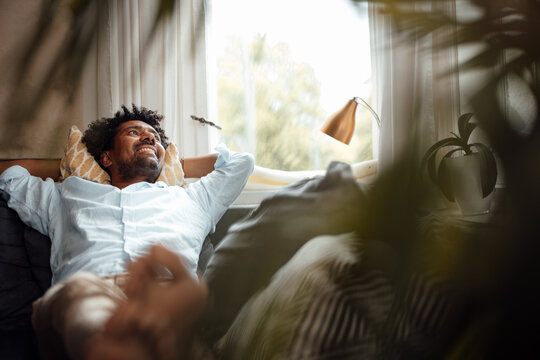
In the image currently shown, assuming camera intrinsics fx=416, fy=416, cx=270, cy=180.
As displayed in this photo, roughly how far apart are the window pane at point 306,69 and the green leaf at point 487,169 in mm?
47

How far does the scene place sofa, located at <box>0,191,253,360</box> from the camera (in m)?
1.29

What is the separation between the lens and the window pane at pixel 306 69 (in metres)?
0.21

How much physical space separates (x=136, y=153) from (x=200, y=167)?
0.34 metres

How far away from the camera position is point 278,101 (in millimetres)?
255

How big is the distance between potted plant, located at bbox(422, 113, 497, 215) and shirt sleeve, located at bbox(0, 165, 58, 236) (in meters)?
1.56

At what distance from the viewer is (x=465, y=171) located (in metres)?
0.18

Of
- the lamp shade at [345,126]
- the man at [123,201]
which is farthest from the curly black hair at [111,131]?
the lamp shade at [345,126]

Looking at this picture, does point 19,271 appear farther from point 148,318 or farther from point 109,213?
point 148,318

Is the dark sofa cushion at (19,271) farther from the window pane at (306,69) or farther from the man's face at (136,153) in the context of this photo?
the window pane at (306,69)

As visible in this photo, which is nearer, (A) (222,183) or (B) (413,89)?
(B) (413,89)

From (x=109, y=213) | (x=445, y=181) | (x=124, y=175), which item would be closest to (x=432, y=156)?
(x=445, y=181)

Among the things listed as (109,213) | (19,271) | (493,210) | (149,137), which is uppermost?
(149,137)

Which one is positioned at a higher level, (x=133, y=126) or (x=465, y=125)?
(x=133, y=126)

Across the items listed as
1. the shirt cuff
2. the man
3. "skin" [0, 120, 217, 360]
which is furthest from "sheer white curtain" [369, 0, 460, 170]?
the shirt cuff
